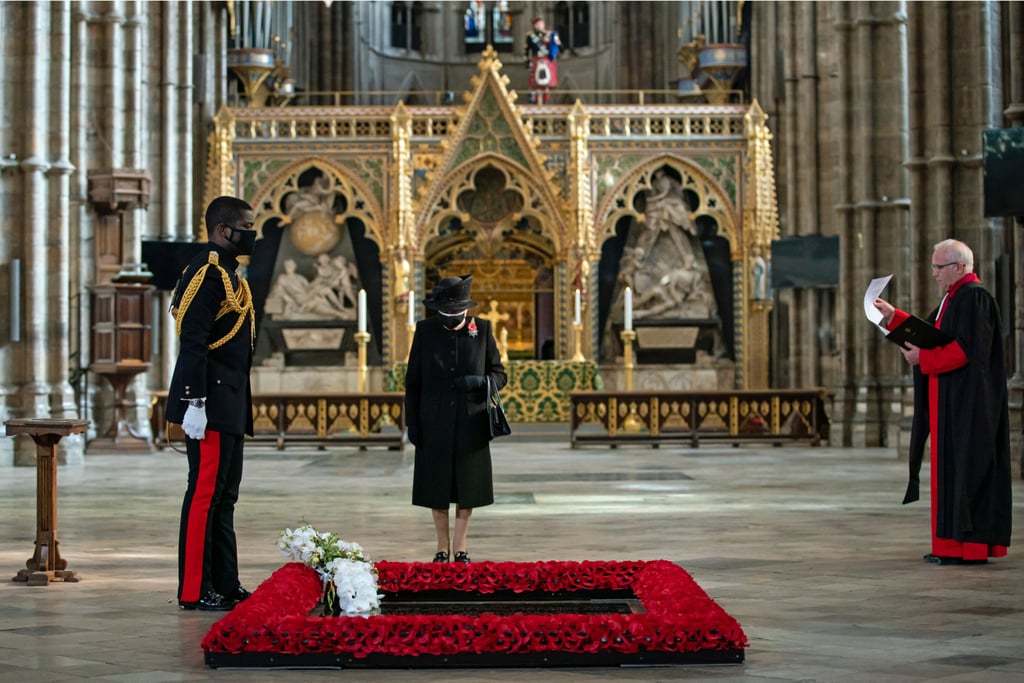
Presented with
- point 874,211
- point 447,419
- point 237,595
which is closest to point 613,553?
point 447,419

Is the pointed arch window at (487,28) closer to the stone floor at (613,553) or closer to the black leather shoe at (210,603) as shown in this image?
the stone floor at (613,553)

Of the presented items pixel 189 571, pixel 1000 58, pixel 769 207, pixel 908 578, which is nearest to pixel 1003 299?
pixel 1000 58

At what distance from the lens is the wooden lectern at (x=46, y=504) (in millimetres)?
8680

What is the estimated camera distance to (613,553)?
9.88 metres

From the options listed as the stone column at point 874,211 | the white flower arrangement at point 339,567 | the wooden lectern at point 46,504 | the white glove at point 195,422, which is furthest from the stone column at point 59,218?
the white flower arrangement at point 339,567

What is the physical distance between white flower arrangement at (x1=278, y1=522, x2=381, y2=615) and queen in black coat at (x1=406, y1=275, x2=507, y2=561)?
1.24m

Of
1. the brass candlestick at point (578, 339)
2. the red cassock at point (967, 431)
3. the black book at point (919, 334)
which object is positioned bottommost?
the red cassock at point (967, 431)

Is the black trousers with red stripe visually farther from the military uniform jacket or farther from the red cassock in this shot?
the red cassock

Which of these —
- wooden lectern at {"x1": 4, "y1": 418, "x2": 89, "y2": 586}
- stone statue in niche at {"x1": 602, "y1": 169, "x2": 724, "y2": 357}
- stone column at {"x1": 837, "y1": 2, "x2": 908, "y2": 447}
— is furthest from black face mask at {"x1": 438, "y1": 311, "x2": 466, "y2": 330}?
stone statue in niche at {"x1": 602, "y1": 169, "x2": 724, "y2": 357}

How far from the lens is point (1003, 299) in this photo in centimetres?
1914

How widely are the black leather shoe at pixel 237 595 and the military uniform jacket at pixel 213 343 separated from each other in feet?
2.54

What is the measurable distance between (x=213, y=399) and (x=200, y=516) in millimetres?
562

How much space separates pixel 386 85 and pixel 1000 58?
85.9ft

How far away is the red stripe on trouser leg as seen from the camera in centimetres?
766
